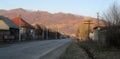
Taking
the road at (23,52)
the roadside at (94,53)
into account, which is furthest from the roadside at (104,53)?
the road at (23,52)

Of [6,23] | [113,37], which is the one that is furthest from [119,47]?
[6,23]

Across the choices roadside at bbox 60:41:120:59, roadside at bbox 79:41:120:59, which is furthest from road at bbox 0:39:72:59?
roadside at bbox 79:41:120:59

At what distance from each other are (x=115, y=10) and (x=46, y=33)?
121m

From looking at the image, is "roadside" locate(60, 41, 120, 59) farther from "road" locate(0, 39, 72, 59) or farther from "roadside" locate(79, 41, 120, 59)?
"road" locate(0, 39, 72, 59)

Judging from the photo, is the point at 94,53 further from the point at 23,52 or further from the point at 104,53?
the point at 23,52

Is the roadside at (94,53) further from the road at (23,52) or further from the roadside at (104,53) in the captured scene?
the road at (23,52)

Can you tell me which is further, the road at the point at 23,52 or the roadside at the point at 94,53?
the roadside at the point at 94,53

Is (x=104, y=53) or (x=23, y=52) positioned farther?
(x=104, y=53)

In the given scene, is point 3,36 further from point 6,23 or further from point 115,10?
point 115,10

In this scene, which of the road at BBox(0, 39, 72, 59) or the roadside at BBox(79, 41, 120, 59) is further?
the roadside at BBox(79, 41, 120, 59)

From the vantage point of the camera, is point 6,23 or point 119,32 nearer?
point 119,32

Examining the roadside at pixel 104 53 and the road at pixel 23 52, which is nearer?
the road at pixel 23 52

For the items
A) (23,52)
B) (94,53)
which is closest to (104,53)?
(94,53)

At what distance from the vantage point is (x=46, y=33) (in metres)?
161
